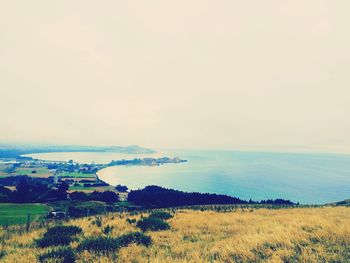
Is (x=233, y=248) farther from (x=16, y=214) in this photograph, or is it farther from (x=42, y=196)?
(x=42, y=196)

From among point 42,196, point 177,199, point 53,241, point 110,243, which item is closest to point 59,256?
point 110,243

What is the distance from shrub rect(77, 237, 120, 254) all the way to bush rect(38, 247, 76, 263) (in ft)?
2.24

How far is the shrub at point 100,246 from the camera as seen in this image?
9.25 m

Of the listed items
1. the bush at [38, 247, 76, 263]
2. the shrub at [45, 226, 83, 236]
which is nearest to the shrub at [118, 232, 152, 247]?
the bush at [38, 247, 76, 263]

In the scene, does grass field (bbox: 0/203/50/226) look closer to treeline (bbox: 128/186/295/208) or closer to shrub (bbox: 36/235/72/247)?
shrub (bbox: 36/235/72/247)

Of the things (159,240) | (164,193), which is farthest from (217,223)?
(164,193)

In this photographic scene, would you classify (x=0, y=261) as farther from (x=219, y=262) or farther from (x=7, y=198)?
(x=7, y=198)

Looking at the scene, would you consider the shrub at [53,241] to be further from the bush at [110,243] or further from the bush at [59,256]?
the bush at [59,256]

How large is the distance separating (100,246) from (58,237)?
3.12m

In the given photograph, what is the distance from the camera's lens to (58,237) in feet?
37.4

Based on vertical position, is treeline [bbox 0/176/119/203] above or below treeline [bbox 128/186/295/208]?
above

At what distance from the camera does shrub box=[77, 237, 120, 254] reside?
9249 mm

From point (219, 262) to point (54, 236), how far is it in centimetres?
842

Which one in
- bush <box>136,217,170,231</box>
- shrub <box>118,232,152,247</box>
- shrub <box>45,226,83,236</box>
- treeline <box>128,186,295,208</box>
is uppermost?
shrub <box>118,232,152,247</box>
